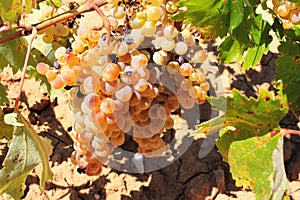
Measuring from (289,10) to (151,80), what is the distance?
444 mm

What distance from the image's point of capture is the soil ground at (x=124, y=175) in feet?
6.03

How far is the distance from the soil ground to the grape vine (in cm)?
37

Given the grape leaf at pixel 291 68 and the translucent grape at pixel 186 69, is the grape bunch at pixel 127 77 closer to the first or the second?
the translucent grape at pixel 186 69

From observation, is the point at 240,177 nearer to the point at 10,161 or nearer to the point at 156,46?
the point at 156,46

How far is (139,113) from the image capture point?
4.50ft

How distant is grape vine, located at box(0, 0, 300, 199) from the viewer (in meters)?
1.25

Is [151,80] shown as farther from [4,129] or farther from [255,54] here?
[4,129]

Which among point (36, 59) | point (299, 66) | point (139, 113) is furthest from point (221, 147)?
point (36, 59)

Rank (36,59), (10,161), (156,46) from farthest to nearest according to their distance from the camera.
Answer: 1. (36,59)
2. (156,46)
3. (10,161)

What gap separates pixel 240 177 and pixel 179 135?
25.1 inches

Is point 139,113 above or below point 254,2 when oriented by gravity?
below

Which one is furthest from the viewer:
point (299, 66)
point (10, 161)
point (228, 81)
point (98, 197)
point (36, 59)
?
point (228, 81)

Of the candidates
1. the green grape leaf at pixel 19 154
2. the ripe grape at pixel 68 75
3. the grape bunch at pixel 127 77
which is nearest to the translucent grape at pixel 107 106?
the grape bunch at pixel 127 77

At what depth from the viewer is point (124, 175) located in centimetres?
189
